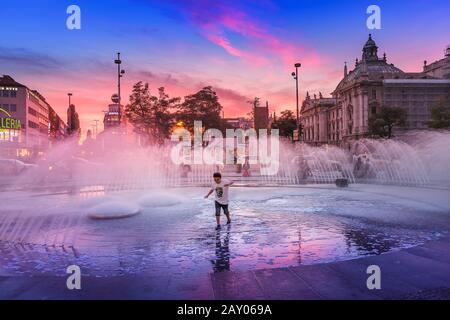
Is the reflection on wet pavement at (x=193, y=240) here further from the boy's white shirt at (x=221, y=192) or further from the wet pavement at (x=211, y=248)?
the boy's white shirt at (x=221, y=192)

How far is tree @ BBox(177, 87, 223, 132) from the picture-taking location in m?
63.3

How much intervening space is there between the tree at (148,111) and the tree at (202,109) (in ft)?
11.0

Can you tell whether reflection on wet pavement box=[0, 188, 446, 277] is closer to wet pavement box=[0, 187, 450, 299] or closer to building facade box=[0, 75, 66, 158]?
wet pavement box=[0, 187, 450, 299]

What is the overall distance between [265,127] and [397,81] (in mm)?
38937

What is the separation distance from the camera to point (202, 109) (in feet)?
216

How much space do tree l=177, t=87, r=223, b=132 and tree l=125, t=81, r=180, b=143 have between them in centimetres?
335

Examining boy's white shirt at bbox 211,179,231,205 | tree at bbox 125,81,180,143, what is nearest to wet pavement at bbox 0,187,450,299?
boy's white shirt at bbox 211,179,231,205

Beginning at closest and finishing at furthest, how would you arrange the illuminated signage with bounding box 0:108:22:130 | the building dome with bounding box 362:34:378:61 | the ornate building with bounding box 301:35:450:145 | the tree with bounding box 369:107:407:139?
the illuminated signage with bounding box 0:108:22:130, the tree with bounding box 369:107:407:139, the ornate building with bounding box 301:35:450:145, the building dome with bounding box 362:34:378:61

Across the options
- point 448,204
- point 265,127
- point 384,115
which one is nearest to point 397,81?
point 384,115

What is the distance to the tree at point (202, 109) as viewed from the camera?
63.3 metres

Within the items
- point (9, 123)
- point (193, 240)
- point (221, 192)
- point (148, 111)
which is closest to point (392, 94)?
point (148, 111)

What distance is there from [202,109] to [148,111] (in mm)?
10944

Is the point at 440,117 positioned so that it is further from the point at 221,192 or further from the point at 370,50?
the point at 370,50
